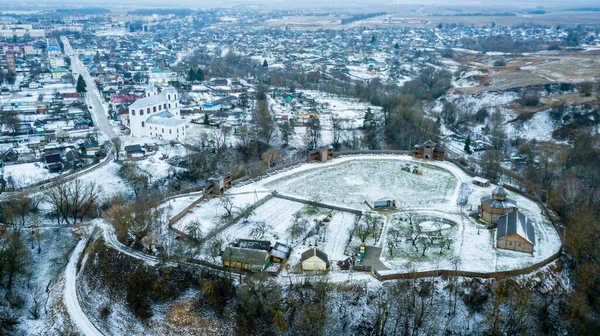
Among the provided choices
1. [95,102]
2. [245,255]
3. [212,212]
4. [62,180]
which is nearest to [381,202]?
[212,212]

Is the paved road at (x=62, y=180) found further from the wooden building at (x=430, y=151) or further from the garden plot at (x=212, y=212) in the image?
the wooden building at (x=430, y=151)

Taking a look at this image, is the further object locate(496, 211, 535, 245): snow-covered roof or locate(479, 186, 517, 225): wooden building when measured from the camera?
locate(479, 186, 517, 225): wooden building

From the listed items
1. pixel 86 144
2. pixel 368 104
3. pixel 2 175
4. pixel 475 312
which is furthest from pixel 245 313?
pixel 368 104

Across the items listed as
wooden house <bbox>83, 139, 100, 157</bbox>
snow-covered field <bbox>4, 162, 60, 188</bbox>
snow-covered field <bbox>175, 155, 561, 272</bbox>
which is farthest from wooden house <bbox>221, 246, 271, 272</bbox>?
wooden house <bbox>83, 139, 100, 157</bbox>

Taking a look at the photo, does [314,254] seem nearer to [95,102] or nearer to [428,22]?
[95,102]

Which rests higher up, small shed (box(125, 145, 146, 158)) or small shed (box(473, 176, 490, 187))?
small shed (box(473, 176, 490, 187))

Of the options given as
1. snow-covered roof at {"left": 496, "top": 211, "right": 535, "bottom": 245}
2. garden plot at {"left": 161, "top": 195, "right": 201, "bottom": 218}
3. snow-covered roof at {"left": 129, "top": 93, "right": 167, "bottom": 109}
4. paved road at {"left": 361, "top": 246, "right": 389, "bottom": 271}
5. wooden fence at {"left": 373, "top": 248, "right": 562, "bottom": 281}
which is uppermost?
snow-covered roof at {"left": 129, "top": 93, "right": 167, "bottom": 109}

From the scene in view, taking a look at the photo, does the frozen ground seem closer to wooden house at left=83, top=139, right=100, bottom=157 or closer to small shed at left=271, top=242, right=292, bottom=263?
small shed at left=271, top=242, right=292, bottom=263
